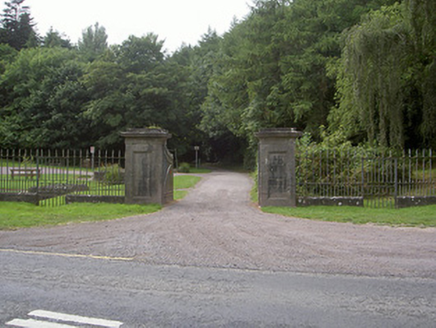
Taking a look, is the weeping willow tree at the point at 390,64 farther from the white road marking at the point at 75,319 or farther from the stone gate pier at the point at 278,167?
the white road marking at the point at 75,319

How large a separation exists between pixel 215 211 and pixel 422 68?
1301 cm

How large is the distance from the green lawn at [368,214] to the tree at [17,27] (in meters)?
63.4

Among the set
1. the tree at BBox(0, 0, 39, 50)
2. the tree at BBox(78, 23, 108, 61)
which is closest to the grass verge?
the tree at BBox(0, 0, 39, 50)

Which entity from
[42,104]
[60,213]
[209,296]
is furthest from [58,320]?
[42,104]

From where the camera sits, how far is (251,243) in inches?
289

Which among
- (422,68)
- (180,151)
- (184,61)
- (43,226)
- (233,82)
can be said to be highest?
(184,61)

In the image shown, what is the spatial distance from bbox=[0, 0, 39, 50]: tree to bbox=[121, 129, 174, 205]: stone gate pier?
194ft

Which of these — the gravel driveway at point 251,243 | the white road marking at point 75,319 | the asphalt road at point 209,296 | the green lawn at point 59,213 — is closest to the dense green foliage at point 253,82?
the gravel driveway at point 251,243

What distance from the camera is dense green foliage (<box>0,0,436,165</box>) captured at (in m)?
15.7

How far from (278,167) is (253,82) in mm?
17230

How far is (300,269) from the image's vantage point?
5.58m

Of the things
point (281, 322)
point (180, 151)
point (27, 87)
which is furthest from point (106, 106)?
point (281, 322)

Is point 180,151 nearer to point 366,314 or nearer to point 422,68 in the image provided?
point 422,68

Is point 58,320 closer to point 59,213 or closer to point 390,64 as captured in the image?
point 59,213
